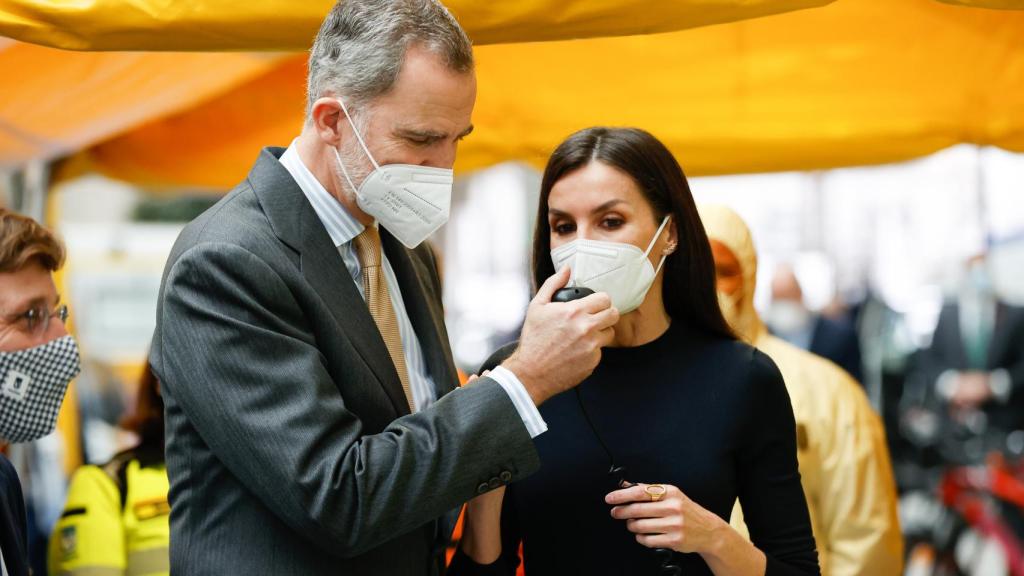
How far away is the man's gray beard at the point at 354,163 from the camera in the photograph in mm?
2111

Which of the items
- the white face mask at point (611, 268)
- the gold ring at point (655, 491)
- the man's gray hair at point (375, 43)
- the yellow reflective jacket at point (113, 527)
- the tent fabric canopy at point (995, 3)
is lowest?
the yellow reflective jacket at point (113, 527)

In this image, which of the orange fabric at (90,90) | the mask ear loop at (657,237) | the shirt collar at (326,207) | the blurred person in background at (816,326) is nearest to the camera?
the shirt collar at (326,207)

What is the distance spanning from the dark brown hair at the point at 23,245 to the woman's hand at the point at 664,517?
1.72 meters

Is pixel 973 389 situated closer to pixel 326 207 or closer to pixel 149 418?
pixel 149 418

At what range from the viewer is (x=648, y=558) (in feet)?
7.75

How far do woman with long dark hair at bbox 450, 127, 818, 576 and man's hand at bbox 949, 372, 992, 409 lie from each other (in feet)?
18.8

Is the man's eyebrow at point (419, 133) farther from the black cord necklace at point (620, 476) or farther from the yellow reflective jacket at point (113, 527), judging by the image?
the yellow reflective jacket at point (113, 527)

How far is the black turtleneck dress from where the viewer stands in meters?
2.37

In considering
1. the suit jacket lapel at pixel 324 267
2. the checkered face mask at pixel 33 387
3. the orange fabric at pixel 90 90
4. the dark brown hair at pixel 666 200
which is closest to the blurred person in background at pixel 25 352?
the checkered face mask at pixel 33 387

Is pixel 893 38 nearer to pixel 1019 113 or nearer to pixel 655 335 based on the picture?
pixel 1019 113

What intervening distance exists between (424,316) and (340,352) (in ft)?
1.37

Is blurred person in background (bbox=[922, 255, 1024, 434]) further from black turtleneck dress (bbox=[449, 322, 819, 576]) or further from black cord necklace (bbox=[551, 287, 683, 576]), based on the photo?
black cord necklace (bbox=[551, 287, 683, 576])

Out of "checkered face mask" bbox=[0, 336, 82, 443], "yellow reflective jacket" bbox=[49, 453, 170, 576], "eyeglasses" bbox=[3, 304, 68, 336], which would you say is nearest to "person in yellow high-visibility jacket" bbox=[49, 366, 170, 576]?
"yellow reflective jacket" bbox=[49, 453, 170, 576]

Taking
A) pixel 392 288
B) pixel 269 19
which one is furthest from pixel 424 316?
pixel 269 19
